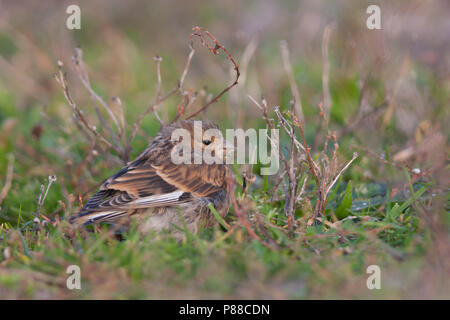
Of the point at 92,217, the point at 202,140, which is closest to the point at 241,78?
the point at 202,140

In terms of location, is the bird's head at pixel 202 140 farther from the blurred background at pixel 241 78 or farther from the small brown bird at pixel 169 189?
the blurred background at pixel 241 78

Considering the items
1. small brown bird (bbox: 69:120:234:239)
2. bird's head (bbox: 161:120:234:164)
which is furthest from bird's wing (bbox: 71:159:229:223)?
bird's head (bbox: 161:120:234:164)

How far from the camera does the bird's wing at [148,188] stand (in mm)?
3619

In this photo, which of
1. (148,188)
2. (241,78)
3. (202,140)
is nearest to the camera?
(148,188)

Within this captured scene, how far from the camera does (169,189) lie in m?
3.89

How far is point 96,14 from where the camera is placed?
990cm

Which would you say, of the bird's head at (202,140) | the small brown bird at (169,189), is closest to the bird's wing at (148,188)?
the small brown bird at (169,189)

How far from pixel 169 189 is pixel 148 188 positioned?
155mm

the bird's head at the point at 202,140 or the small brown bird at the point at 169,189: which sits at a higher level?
the bird's head at the point at 202,140

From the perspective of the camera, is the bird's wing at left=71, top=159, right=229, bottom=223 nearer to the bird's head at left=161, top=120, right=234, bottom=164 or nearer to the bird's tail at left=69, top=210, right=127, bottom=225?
the bird's tail at left=69, top=210, right=127, bottom=225

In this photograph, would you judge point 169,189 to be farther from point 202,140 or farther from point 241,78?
point 241,78
